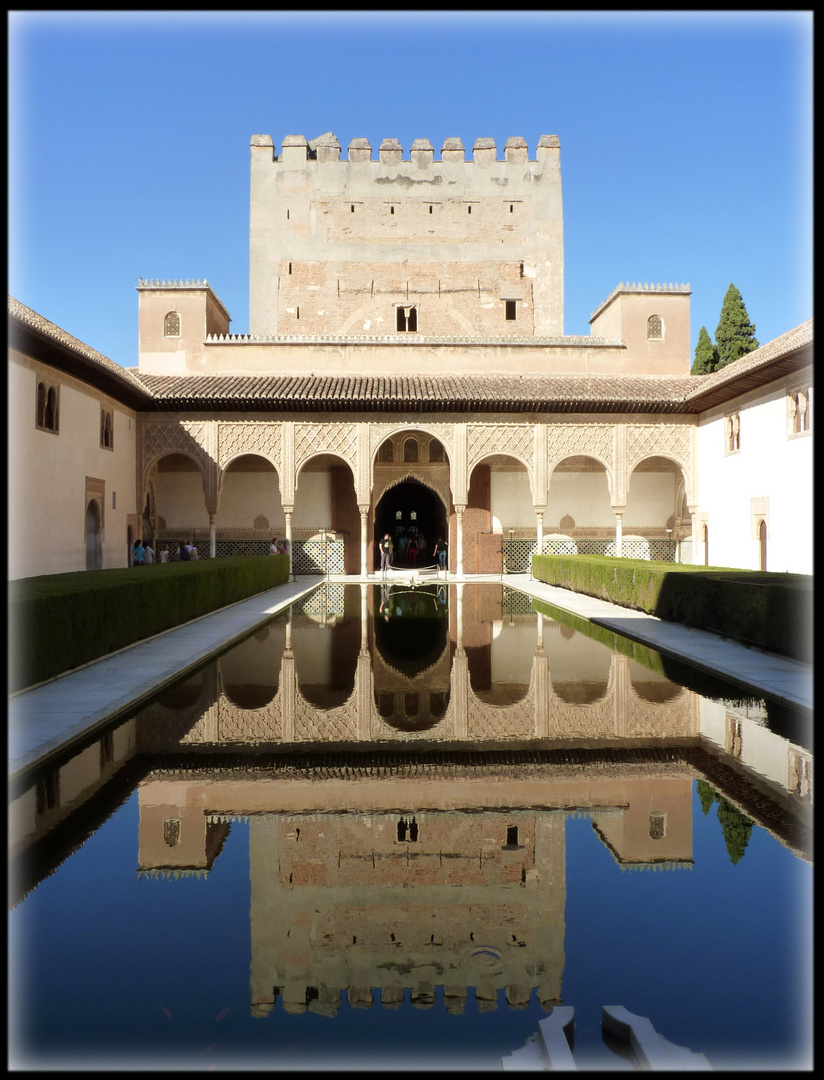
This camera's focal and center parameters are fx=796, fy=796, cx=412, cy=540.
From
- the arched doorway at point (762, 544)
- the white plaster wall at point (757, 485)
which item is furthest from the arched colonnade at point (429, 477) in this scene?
the arched doorway at point (762, 544)

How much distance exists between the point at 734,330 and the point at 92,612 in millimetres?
29841

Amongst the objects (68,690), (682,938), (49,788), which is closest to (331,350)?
(68,690)

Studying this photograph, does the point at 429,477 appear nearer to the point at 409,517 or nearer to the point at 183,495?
the point at 409,517

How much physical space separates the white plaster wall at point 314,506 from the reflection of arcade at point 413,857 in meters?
18.6

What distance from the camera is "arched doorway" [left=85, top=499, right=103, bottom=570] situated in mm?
16750

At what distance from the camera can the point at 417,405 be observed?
67.0 feet

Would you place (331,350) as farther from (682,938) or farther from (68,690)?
(682,938)

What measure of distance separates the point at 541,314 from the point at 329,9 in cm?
2764

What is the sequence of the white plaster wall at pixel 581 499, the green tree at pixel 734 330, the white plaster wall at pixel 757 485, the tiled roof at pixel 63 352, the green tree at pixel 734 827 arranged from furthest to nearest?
the green tree at pixel 734 330 → the white plaster wall at pixel 581 499 → the white plaster wall at pixel 757 485 → the tiled roof at pixel 63 352 → the green tree at pixel 734 827

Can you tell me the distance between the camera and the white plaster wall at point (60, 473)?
12.8m

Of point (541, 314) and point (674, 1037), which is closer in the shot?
point (674, 1037)

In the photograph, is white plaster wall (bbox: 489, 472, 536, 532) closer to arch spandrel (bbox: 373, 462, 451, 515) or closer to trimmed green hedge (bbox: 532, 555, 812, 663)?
arch spandrel (bbox: 373, 462, 451, 515)

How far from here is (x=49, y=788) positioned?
409 centimetres

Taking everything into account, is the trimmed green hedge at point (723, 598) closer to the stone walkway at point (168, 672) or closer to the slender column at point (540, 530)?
the stone walkway at point (168, 672)
